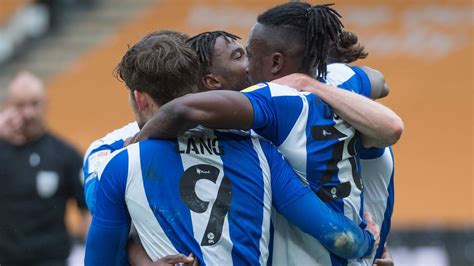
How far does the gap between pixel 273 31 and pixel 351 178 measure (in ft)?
1.96

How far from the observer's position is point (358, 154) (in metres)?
3.85

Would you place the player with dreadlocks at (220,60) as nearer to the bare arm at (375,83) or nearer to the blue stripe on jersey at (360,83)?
the blue stripe on jersey at (360,83)

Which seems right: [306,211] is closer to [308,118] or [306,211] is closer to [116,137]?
[308,118]

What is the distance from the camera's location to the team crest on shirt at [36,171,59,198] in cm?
756

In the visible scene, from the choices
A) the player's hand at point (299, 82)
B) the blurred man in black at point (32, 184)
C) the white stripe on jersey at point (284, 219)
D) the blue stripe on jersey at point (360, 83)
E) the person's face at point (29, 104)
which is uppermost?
the player's hand at point (299, 82)

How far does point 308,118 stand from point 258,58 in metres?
0.31

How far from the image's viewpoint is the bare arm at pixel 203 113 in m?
3.38

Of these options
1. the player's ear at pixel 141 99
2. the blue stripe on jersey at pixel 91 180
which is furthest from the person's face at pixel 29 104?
the player's ear at pixel 141 99

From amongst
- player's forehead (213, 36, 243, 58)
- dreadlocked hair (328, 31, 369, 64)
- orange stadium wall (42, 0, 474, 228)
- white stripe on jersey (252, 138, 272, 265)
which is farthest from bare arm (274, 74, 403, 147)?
orange stadium wall (42, 0, 474, 228)

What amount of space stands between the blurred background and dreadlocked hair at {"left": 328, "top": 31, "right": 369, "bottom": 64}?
26.1ft

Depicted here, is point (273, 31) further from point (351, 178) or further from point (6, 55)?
point (6, 55)

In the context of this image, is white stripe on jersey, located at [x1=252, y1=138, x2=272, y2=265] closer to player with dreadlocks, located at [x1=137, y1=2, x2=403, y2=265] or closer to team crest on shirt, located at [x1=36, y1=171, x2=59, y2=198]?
player with dreadlocks, located at [x1=137, y1=2, x2=403, y2=265]

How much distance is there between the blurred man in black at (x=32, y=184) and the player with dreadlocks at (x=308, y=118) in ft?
13.3

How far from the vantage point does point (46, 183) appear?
7.57 meters
